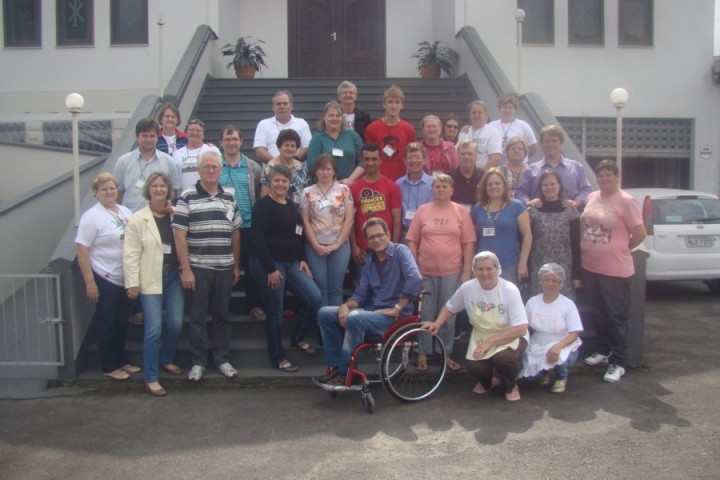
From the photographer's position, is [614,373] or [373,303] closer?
[373,303]

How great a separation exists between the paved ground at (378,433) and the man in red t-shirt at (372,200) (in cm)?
145

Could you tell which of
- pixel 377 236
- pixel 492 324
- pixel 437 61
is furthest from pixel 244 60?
pixel 492 324

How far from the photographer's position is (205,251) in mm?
6070

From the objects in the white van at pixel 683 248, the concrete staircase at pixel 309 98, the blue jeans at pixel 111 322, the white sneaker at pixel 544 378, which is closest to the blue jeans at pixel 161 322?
the blue jeans at pixel 111 322

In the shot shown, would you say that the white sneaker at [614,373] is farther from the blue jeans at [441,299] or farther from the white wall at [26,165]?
the white wall at [26,165]

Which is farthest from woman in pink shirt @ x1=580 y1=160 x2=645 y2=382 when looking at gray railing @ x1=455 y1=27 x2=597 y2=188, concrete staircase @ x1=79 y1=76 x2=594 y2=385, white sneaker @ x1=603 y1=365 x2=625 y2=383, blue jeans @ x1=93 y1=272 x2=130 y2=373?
concrete staircase @ x1=79 y1=76 x2=594 y2=385

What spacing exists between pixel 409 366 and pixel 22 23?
11.6 m

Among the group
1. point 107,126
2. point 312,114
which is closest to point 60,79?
point 107,126

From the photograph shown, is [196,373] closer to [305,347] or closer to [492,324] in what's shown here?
[305,347]

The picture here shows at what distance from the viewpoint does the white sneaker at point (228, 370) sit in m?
6.19

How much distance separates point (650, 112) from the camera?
45.9ft

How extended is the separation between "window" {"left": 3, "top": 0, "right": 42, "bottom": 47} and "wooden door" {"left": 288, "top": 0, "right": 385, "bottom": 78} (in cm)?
487

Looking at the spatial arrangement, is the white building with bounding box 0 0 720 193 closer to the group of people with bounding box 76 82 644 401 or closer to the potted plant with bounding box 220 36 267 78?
the potted plant with bounding box 220 36 267 78

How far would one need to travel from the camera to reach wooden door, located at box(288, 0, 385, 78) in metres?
14.6
